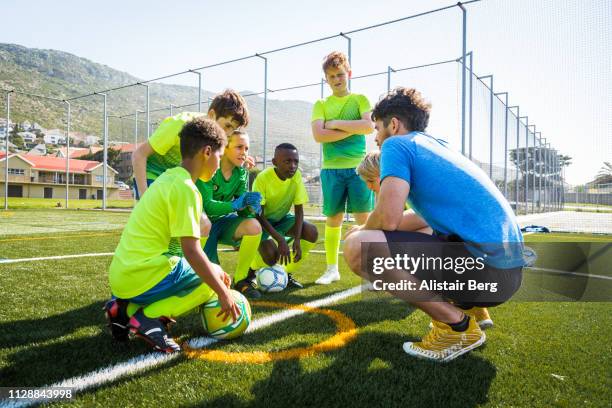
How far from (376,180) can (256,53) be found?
13.3 m

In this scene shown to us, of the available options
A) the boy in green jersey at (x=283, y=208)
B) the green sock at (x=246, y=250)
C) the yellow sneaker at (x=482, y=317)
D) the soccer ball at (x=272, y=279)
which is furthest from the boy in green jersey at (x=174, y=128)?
the yellow sneaker at (x=482, y=317)

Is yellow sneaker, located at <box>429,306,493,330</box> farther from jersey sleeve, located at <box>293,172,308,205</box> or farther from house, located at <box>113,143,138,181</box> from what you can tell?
house, located at <box>113,143,138,181</box>

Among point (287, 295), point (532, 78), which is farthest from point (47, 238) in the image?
point (532, 78)

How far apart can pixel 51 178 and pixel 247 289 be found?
70853mm

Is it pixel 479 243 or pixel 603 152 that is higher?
pixel 603 152

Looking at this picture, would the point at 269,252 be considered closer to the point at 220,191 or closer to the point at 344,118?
the point at 220,191

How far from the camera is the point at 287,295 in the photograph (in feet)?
12.5

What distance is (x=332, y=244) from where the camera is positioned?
4.74 metres

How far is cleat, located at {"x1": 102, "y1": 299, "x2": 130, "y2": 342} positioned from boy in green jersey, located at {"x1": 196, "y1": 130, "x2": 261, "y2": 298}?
1355 millimetres

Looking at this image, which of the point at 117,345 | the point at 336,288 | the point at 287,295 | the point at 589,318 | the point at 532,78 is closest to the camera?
the point at 117,345

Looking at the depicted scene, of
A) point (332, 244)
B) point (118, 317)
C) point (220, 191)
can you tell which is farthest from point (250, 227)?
point (118, 317)

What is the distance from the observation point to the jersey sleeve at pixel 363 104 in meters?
4.71

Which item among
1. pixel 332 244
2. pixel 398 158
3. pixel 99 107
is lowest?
pixel 332 244

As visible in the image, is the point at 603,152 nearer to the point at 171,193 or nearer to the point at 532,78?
the point at 532,78
